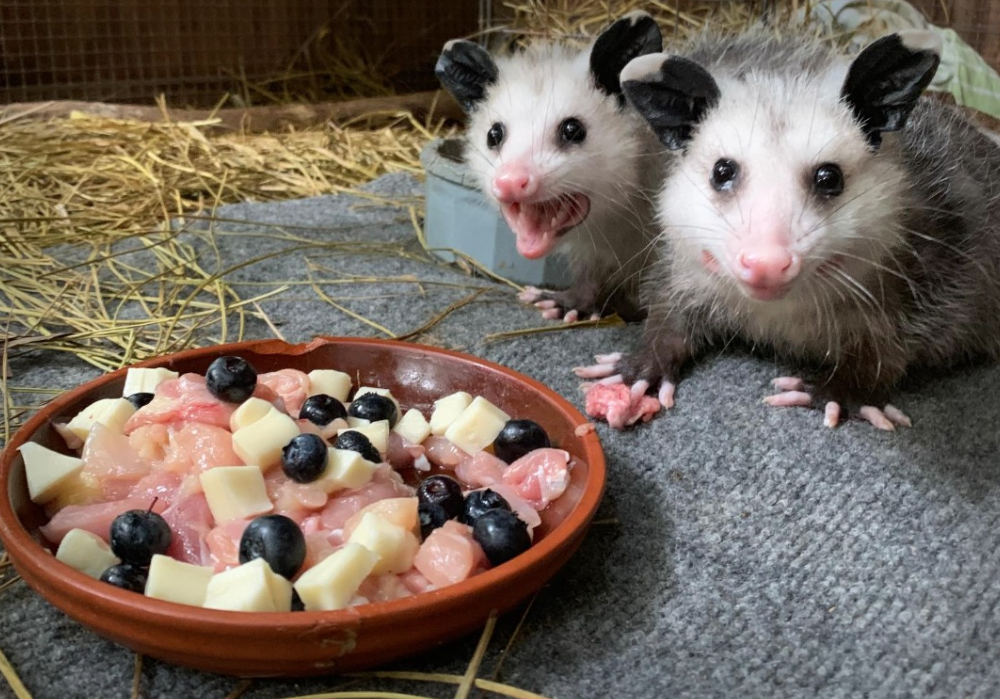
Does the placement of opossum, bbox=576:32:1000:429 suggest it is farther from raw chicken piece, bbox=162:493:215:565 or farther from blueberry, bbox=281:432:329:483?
raw chicken piece, bbox=162:493:215:565

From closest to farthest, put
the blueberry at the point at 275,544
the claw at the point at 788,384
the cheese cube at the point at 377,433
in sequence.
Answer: the blueberry at the point at 275,544
the cheese cube at the point at 377,433
the claw at the point at 788,384

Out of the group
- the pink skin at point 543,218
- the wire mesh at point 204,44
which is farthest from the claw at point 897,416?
the wire mesh at point 204,44

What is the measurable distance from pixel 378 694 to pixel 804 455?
3.01ft

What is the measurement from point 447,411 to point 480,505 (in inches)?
11.1

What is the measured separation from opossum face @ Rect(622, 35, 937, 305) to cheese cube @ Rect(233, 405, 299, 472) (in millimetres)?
750

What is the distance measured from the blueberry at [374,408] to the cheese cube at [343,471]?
22cm

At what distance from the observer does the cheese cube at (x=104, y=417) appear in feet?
4.63

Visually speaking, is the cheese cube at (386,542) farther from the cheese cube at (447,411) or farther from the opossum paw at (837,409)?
the opossum paw at (837,409)

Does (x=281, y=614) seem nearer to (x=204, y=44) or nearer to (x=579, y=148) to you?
(x=579, y=148)

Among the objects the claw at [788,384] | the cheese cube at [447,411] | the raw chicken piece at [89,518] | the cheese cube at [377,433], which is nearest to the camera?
the raw chicken piece at [89,518]

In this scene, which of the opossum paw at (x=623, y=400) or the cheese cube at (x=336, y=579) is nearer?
the cheese cube at (x=336, y=579)

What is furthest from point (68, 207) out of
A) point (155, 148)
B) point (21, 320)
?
point (21, 320)

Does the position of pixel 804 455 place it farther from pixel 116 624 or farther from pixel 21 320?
pixel 21 320

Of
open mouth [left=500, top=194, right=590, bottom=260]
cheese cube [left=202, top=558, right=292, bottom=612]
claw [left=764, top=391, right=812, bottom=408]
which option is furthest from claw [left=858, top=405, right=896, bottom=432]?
cheese cube [left=202, top=558, right=292, bottom=612]
